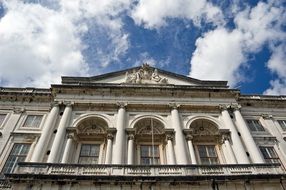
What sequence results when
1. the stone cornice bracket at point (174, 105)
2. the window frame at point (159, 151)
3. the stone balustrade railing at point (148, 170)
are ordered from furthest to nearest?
1. the stone cornice bracket at point (174, 105)
2. the window frame at point (159, 151)
3. the stone balustrade railing at point (148, 170)

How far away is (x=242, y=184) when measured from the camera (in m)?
18.4

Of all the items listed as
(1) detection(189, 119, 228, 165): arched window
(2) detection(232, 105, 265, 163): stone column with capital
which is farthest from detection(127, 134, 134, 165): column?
(2) detection(232, 105, 265, 163): stone column with capital

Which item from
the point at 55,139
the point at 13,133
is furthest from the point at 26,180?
the point at 13,133

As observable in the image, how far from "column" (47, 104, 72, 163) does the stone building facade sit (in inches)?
3.7

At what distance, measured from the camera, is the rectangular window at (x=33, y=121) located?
26.6m

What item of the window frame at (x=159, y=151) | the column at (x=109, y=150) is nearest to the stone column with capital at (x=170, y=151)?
the window frame at (x=159, y=151)

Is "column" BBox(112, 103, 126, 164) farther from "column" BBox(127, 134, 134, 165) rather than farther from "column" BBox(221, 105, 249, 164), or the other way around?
"column" BBox(221, 105, 249, 164)

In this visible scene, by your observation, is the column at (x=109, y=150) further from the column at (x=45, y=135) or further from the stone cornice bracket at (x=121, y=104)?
the column at (x=45, y=135)

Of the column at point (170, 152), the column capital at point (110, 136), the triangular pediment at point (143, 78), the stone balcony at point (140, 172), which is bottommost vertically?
the stone balcony at point (140, 172)

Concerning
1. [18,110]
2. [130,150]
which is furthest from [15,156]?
[130,150]

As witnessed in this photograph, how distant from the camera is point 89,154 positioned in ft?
78.3

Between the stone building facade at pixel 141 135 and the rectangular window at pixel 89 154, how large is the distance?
0.28 ft

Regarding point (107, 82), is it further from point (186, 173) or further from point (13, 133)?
point (186, 173)

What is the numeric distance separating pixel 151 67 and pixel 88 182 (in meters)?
17.6
